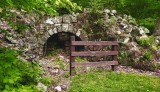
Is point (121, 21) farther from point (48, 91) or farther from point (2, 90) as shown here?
point (2, 90)

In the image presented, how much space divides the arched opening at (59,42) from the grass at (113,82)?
15.6ft

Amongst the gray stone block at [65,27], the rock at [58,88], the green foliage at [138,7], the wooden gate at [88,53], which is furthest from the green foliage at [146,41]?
the rock at [58,88]

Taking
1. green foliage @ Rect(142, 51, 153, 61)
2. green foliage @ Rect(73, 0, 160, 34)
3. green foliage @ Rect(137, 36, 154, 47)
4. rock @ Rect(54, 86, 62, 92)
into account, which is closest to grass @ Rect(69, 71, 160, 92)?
rock @ Rect(54, 86, 62, 92)

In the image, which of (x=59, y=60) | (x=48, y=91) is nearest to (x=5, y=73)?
(x=48, y=91)

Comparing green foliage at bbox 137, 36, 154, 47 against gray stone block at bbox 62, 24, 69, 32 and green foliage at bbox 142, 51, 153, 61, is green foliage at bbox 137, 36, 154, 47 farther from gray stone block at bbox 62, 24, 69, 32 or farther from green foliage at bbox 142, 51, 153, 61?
gray stone block at bbox 62, 24, 69, 32

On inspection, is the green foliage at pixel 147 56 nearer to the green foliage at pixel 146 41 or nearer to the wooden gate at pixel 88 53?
the green foliage at pixel 146 41

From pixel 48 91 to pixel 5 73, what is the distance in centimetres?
514

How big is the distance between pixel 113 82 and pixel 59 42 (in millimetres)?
6686

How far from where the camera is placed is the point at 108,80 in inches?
407

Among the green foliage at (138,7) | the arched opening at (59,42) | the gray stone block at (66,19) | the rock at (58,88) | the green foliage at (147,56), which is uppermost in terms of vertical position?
the green foliage at (138,7)

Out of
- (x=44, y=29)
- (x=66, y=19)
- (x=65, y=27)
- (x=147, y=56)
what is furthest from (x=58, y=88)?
(x=66, y=19)

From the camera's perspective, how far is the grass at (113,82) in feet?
31.0

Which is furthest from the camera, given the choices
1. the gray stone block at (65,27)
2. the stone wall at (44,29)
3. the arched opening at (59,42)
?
the arched opening at (59,42)

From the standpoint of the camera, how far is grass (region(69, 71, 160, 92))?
372 inches
